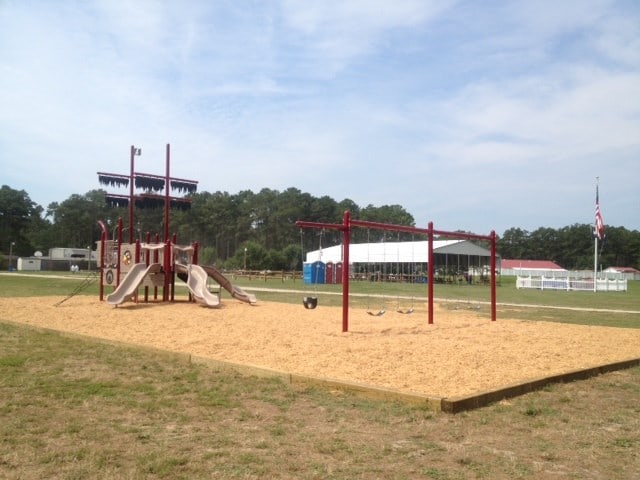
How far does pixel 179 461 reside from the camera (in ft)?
14.5

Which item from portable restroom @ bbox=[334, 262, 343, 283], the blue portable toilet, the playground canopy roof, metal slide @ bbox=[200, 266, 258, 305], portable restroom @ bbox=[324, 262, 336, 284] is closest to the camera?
metal slide @ bbox=[200, 266, 258, 305]

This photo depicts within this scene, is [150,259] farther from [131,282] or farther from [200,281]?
[200,281]

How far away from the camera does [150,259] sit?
1969 centimetres

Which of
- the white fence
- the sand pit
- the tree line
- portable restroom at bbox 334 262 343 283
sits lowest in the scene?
the sand pit

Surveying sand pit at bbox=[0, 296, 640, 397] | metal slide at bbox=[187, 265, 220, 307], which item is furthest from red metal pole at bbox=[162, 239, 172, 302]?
sand pit at bbox=[0, 296, 640, 397]

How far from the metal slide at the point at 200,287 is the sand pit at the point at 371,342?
0.59 meters

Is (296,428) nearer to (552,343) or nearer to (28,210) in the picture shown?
(552,343)

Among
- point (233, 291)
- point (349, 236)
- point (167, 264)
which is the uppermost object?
point (349, 236)

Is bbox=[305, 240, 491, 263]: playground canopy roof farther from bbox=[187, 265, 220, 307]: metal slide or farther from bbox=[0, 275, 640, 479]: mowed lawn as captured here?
bbox=[0, 275, 640, 479]: mowed lawn

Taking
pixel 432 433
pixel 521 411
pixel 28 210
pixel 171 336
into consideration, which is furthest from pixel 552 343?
pixel 28 210

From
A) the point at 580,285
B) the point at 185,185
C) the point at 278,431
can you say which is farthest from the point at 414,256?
the point at 278,431

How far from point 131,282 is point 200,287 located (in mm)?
2116

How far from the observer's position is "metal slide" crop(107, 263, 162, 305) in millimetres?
17719

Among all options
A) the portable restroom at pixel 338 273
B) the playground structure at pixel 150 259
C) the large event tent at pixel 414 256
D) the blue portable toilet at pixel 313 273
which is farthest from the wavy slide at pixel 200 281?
the portable restroom at pixel 338 273
